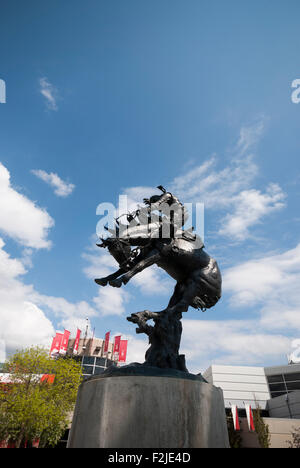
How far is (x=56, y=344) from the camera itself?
5047 cm

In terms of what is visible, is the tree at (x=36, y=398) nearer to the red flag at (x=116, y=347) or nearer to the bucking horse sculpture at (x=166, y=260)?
the bucking horse sculpture at (x=166, y=260)

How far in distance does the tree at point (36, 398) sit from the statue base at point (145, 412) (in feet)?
75.5

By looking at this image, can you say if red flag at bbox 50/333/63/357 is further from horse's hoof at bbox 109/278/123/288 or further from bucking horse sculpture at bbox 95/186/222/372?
horse's hoof at bbox 109/278/123/288

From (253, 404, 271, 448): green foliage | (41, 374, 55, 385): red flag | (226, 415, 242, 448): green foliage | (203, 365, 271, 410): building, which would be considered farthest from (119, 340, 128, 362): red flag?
(253, 404, 271, 448): green foliage

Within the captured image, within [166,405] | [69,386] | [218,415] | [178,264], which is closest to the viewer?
[166,405]

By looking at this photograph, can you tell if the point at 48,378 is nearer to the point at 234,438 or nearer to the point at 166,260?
the point at 234,438

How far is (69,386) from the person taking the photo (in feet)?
85.0

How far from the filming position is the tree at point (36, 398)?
70.9 feet

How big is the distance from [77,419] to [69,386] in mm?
26372

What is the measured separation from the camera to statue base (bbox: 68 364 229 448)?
3.05 m

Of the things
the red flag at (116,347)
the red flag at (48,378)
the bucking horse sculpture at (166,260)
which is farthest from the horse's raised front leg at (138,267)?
the red flag at (116,347)

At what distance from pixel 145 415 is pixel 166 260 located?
2624 millimetres
